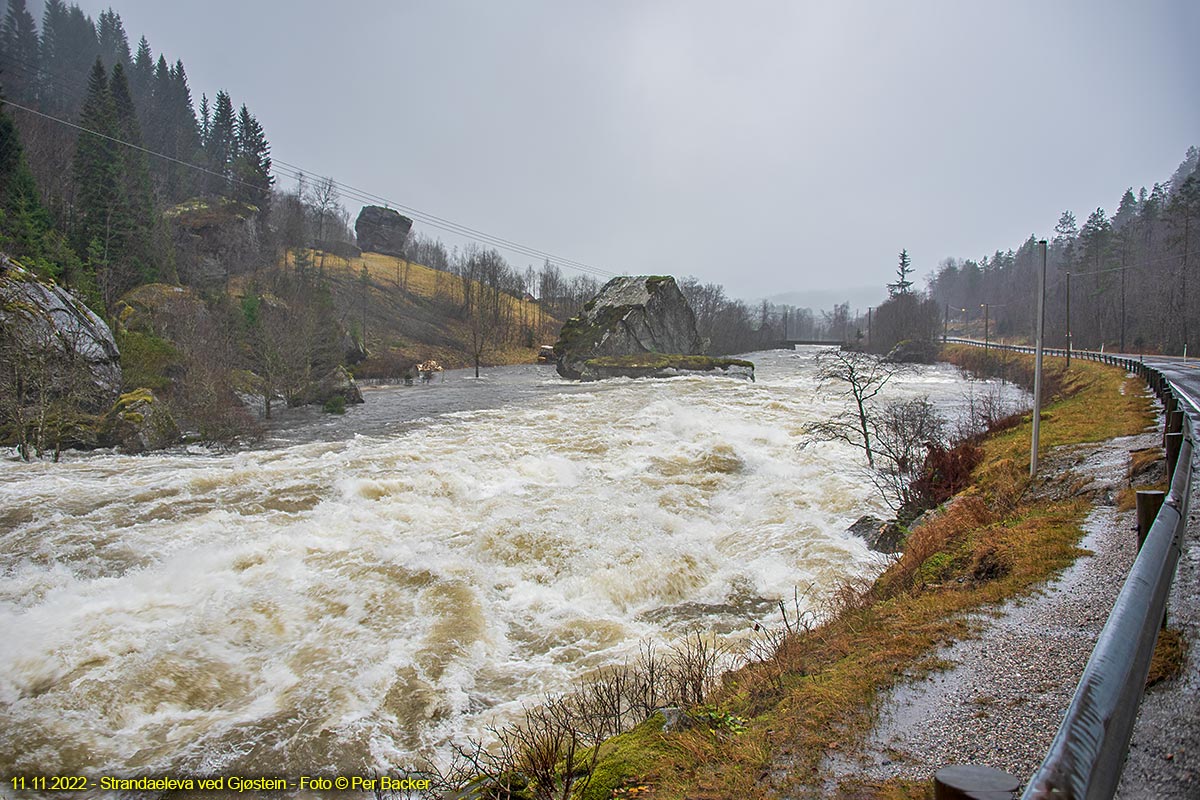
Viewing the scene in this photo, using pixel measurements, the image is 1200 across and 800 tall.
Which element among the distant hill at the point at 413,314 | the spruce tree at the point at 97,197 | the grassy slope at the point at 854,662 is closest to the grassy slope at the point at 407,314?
the distant hill at the point at 413,314

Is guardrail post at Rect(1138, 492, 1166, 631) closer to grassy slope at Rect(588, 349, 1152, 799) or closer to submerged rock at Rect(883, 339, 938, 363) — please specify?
grassy slope at Rect(588, 349, 1152, 799)

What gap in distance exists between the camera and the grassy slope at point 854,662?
13.1ft

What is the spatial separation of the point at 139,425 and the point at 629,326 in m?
47.1

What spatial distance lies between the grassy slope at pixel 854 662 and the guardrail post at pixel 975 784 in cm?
235

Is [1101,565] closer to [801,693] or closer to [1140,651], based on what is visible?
[801,693]

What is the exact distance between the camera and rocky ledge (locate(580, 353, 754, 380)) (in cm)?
5244

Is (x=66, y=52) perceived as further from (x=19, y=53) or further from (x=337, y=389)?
(x=337, y=389)

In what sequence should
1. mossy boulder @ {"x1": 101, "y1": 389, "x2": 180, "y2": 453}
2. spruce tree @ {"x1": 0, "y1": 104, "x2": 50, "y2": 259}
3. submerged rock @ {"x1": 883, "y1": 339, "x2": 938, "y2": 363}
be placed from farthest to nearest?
1. submerged rock @ {"x1": 883, "y1": 339, "x2": 938, "y2": 363}
2. spruce tree @ {"x1": 0, "y1": 104, "x2": 50, "y2": 259}
3. mossy boulder @ {"x1": 101, "y1": 389, "x2": 180, "y2": 453}

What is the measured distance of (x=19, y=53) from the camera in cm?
7994

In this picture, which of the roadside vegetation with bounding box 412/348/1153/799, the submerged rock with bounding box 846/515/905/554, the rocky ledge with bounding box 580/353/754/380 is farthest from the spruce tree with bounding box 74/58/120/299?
the roadside vegetation with bounding box 412/348/1153/799

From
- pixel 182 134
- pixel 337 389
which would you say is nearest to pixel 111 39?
pixel 182 134

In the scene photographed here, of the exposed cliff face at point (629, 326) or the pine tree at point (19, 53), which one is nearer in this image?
the exposed cliff face at point (629, 326)

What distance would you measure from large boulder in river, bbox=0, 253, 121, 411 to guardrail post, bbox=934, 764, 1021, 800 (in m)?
23.1

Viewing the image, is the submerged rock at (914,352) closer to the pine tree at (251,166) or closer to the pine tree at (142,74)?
the pine tree at (251,166)
